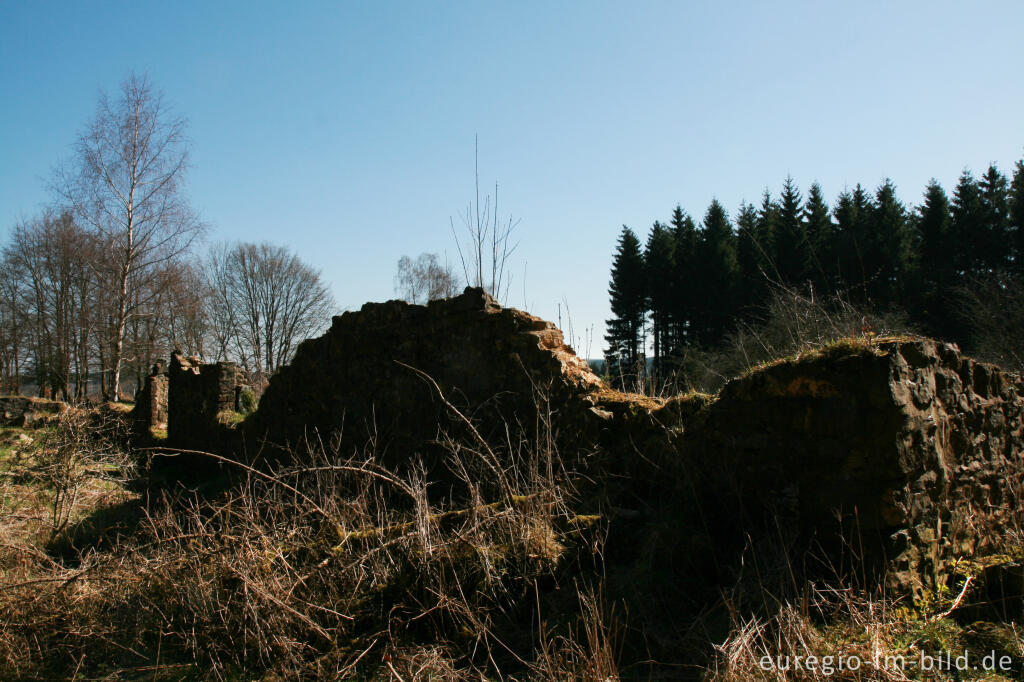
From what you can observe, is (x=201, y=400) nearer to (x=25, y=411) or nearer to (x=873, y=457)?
(x=25, y=411)

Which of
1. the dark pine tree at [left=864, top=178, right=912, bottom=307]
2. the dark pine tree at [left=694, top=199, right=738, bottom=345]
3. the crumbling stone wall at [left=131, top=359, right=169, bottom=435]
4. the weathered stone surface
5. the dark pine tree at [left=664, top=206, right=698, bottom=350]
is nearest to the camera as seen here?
the crumbling stone wall at [left=131, top=359, right=169, bottom=435]

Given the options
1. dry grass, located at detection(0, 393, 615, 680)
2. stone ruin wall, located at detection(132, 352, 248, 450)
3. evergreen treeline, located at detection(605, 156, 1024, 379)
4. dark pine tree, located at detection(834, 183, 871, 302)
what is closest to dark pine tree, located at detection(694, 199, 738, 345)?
evergreen treeline, located at detection(605, 156, 1024, 379)

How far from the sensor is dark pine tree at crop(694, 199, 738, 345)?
33.0 meters

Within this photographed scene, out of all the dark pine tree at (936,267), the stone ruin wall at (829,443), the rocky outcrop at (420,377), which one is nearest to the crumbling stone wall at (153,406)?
the rocky outcrop at (420,377)

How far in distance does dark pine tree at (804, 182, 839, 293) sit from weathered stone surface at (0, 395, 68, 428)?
2672 cm

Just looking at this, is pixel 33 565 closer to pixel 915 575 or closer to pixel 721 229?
pixel 915 575

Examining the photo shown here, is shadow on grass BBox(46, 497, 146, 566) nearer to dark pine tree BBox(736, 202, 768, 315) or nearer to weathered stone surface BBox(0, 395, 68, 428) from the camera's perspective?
weathered stone surface BBox(0, 395, 68, 428)

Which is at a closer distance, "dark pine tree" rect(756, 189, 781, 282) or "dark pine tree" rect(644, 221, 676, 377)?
"dark pine tree" rect(756, 189, 781, 282)

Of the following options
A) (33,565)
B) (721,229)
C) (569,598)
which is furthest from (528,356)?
(721,229)

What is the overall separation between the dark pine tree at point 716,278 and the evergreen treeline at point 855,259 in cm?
5

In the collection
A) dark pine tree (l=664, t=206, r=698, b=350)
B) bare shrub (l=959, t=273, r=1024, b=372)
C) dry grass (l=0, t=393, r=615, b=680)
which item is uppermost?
dark pine tree (l=664, t=206, r=698, b=350)

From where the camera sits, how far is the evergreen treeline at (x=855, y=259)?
26.5 meters

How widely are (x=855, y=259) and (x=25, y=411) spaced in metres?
30.7

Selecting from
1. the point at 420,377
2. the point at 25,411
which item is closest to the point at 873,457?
the point at 420,377
